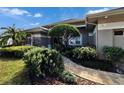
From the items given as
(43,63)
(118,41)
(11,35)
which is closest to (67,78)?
(43,63)

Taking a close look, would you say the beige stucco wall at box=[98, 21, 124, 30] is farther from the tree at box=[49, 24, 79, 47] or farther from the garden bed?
the tree at box=[49, 24, 79, 47]

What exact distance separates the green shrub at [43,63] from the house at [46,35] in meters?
7.63

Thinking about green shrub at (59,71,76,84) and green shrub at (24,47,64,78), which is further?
green shrub at (59,71,76,84)

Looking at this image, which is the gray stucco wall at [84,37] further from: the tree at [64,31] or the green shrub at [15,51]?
the green shrub at [15,51]

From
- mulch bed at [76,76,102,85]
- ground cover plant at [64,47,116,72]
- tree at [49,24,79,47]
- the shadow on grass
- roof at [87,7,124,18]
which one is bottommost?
mulch bed at [76,76,102,85]

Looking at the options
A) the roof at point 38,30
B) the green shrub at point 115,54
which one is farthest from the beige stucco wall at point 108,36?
the roof at point 38,30

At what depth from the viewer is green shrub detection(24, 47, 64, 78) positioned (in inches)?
306

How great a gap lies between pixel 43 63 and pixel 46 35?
9907 mm

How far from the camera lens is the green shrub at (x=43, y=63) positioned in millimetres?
7777

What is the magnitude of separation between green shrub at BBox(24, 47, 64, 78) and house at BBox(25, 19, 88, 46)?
7.63 metres

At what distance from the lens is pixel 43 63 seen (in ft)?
26.2

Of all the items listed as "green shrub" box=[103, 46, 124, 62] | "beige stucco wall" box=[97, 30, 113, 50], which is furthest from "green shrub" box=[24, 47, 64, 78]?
"beige stucco wall" box=[97, 30, 113, 50]

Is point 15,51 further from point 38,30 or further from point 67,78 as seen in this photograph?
point 38,30
